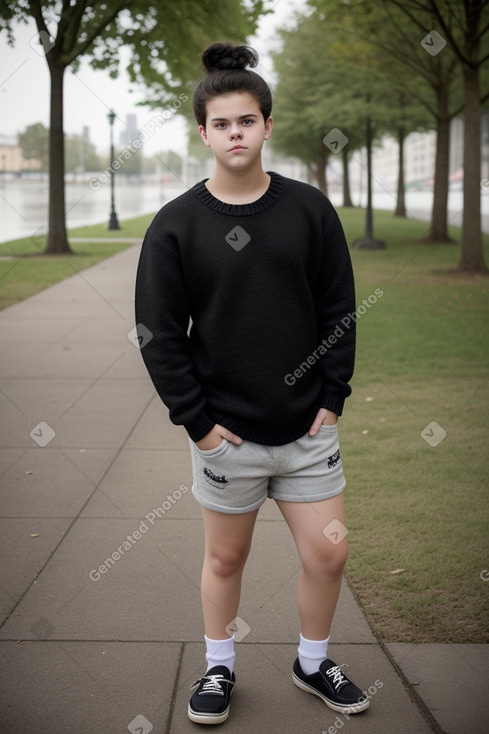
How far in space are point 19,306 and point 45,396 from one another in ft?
18.7

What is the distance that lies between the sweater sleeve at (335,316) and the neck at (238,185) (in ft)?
0.84

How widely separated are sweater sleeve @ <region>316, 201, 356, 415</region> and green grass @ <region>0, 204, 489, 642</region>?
1214 millimetres

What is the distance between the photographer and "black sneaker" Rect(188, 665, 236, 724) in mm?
2711

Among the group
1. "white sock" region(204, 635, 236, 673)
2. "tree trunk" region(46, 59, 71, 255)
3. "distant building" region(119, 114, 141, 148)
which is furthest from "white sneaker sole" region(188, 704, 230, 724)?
"tree trunk" region(46, 59, 71, 255)

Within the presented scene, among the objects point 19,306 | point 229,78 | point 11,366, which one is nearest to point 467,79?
point 19,306

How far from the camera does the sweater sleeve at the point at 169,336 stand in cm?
252

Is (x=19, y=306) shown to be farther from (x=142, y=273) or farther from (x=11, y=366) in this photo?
(x=142, y=273)

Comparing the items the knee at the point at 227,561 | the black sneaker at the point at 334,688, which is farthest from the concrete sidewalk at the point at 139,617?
the knee at the point at 227,561

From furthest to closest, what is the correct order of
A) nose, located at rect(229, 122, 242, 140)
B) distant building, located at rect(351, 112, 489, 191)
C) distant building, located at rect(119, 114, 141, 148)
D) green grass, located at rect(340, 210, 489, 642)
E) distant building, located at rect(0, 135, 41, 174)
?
distant building, located at rect(0, 135, 41, 174) < distant building, located at rect(351, 112, 489, 191) < distant building, located at rect(119, 114, 141, 148) < green grass, located at rect(340, 210, 489, 642) < nose, located at rect(229, 122, 242, 140)

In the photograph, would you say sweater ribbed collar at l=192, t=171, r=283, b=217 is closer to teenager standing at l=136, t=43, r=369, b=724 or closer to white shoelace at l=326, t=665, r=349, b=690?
teenager standing at l=136, t=43, r=369, b=724

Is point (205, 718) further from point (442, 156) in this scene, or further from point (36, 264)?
point (442, 156)

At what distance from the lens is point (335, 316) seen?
2680 mm

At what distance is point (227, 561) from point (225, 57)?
160 cm

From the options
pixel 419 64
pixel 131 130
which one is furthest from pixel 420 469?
pixel 131 130
